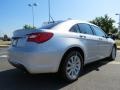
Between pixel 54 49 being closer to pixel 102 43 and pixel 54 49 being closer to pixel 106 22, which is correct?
pixel 102 43

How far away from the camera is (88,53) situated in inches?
271

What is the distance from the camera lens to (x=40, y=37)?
558cm

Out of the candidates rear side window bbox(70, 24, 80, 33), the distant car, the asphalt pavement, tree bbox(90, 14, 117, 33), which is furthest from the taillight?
tree bbox(90, 14, 117, 33)

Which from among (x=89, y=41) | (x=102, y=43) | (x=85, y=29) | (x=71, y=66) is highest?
(x=85, y=29)

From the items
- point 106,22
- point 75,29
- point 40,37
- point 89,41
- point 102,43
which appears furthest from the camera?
point 106,22

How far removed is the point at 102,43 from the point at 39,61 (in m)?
3.06

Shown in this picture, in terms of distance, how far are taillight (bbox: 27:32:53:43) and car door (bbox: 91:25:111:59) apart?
2.38 metres

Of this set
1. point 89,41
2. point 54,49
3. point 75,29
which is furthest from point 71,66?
point 89,41

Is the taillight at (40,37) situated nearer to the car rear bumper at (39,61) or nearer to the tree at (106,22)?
the car rear bumper at (39,61)

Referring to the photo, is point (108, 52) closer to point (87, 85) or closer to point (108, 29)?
point (87, 85)

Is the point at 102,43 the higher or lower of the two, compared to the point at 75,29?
lower

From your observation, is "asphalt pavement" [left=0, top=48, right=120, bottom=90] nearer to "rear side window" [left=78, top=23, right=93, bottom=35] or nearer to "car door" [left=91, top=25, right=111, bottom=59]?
"car door" [left=91, top=25, right=111, bottom=59]

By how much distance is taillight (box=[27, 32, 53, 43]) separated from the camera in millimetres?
5559

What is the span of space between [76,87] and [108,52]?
3.45 metres
